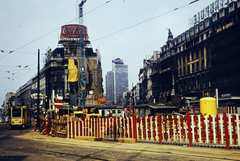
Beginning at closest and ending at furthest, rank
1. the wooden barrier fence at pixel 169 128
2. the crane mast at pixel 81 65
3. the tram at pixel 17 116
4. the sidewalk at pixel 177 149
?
the sidewalk at pixel 177 149 < the wooden barrier fence at pixel 169 128 < the tram at pixel 17 116 < the crane mast at pixel 81 65

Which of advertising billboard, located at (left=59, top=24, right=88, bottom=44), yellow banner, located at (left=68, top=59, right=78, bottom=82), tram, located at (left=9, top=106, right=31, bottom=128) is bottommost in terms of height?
tram, located at (left=9, top=106, right=31, bottom=128)

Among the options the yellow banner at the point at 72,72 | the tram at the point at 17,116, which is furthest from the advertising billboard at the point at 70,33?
the tram at the point at 17,116

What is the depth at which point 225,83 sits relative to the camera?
Answer: 55.9 metres

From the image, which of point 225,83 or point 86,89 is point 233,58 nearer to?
point 225,83

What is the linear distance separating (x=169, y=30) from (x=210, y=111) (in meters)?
70.8

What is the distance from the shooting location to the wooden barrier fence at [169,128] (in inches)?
482

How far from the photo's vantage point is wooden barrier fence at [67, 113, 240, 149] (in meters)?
12.2

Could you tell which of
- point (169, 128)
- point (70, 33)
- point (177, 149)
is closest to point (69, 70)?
point (70, 33)

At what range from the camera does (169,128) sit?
49.5 ft

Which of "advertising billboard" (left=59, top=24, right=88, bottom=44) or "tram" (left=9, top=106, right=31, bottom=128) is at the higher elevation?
"advertising billboard" (left=59, top=24, right=88, bottom=44)

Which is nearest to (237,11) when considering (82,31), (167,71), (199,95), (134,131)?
(199,95)

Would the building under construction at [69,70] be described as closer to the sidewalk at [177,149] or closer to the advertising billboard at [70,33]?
the advertising billboard at [70,33]

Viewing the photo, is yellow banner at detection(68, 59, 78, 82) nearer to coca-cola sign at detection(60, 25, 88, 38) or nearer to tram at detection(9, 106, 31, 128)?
coca-cola sign at detection(60, 25, 88, 38)

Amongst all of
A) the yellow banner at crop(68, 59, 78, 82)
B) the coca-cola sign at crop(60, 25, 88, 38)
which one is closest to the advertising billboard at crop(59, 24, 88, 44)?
the coca-cola sign at crop(60, 25, 88, 38)
